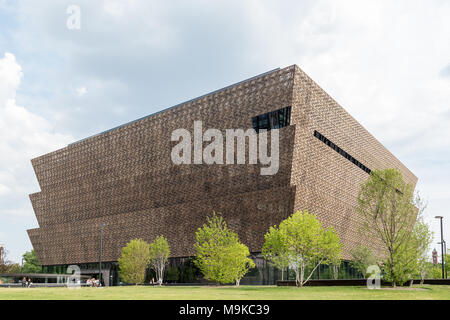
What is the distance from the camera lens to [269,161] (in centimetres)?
5375

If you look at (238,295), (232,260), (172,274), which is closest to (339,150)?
(232,260)

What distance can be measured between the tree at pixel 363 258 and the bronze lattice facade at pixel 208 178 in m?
2.44

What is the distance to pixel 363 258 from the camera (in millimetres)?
57125

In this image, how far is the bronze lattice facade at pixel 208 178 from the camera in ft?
175

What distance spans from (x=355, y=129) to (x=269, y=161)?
65.0ft

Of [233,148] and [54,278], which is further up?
[233,148]

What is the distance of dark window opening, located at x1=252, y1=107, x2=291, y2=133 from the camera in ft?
175

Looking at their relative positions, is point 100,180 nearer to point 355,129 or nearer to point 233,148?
point 233,148

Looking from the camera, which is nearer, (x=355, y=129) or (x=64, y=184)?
(x=355, y=129)

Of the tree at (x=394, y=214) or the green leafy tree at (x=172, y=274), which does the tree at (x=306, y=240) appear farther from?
the green leafy tree at (x=172, y=274)

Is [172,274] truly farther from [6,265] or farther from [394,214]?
[6,265]

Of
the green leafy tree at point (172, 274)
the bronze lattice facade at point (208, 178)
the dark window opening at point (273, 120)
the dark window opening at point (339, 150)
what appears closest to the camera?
the dark window opening at point (273, 120)

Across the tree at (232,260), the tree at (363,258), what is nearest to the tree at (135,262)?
the tree at (232,260)
